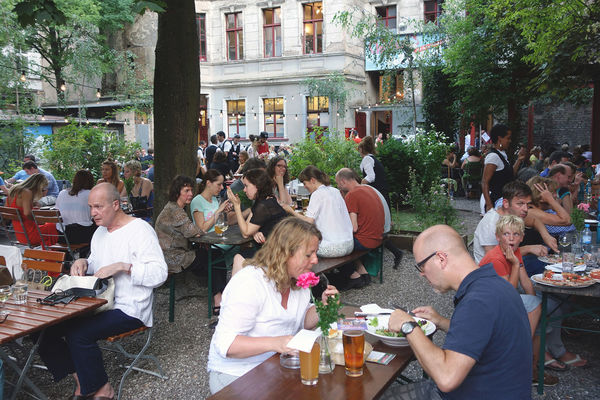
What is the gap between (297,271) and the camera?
2.46 m

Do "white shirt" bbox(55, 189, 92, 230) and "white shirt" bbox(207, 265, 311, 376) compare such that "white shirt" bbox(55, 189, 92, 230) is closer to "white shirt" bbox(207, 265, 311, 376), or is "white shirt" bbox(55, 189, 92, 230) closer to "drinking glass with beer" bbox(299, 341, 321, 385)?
"white shirt" bbox(207, 265, 311, 376)

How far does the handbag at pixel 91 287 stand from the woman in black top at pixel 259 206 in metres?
1.79

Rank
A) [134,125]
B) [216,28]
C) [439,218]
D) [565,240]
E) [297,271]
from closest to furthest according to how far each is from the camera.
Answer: [297,271], [565,240], [439,218], [134,125], [216,28]

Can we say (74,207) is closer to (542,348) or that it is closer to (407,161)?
(542,348)

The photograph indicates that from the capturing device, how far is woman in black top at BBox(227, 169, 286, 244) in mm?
5016

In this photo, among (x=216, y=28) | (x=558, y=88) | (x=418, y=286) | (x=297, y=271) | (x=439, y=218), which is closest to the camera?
(x=297, y=271)

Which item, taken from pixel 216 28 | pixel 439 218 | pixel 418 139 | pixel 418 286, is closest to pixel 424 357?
pixel 418 286

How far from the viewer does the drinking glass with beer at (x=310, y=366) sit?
2035 mm

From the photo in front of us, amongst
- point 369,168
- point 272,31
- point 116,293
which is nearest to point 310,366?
point 116,293

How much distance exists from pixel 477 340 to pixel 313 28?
2498 cm

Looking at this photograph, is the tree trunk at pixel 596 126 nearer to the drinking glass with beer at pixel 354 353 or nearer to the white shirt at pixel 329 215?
the white shirt at pixel 329 215

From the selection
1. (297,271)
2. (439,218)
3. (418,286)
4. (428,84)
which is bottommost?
(418,286)

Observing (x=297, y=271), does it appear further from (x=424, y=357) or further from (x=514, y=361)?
(x=514, y=361)

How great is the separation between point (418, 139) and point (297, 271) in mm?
9852
